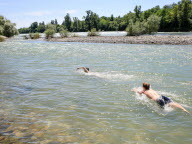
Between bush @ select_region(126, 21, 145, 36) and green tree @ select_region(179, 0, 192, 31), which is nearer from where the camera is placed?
bush @ select_region(126, 21, 145, 36)

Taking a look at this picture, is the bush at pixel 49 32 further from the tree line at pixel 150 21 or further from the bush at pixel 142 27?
the bush at pixel 142 27

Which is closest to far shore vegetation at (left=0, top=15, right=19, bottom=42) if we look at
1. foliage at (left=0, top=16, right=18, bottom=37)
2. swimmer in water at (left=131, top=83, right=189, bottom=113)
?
foliage at (left=0, top=16, right=18, bottom=37)

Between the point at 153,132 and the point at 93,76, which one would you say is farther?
the point at 93,76

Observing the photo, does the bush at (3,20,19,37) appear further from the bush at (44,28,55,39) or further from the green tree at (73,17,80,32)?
the green tree at (73,17,80,32)

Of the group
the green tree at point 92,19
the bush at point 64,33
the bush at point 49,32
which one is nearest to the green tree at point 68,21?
the green tree at point 92,19

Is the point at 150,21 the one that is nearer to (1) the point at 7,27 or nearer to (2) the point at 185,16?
(1) the point at 7,27

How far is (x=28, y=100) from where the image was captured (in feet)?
28.0

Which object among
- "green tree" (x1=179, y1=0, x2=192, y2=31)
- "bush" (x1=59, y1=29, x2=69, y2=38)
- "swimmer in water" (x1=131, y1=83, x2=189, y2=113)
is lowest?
"swimmer in water" (x1=131, y1=83, x2=189, y2=113)

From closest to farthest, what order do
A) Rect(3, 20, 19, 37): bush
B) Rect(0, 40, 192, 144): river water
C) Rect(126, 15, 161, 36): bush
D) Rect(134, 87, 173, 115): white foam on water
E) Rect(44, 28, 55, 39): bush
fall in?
Answer: Rect(0, 40, 192, 144): river water, Rect(134, 87, 173, 115): white foam on water, Rect(126, 15, 161, 36): bush, Rect(44, 28, 55, 39): bush, Rect(3, 20, 19, 37): bush

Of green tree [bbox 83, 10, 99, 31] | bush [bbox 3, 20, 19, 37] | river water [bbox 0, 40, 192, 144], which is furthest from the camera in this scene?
green tree [bbox 83, 10, 99, 31]

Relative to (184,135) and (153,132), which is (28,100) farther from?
(184,135)

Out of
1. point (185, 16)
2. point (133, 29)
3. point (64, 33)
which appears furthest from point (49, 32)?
point (185, 16)

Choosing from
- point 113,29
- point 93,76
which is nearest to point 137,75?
point 93,76

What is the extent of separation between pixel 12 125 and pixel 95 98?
12.2ft
